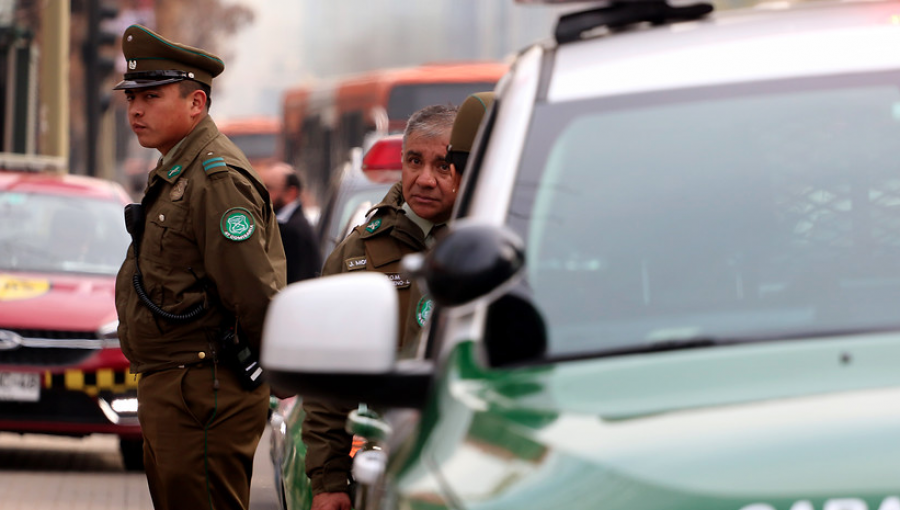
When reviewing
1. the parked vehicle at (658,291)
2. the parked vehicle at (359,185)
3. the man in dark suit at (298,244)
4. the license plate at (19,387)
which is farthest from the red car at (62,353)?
the parked vehicle at (658,291)

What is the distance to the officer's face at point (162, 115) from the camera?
17.4ft

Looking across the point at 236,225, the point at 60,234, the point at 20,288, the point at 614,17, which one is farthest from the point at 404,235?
the point at 60,234

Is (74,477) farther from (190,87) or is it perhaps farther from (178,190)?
(178,190)

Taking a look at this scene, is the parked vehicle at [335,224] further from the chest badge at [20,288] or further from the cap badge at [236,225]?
the chest badge at [20,288]

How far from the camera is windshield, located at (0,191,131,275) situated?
11016 mm

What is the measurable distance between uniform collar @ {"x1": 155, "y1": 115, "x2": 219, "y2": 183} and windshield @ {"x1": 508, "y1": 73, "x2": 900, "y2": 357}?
2.42 meters

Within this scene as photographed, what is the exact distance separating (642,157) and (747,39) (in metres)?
0.35

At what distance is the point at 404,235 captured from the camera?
4.71m

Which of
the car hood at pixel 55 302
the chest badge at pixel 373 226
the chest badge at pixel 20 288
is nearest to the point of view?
the chest badge at pixel 373 226

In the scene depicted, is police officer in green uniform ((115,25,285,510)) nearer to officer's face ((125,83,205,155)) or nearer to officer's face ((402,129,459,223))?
officer's face ((125,83,205,155))

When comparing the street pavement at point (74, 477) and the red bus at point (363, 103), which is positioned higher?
the street pavement at point (74, 477)

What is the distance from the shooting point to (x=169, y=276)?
5098 mm

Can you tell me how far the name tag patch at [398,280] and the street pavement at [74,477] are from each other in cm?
293

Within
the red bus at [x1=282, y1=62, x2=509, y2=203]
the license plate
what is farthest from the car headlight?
the red bus at [x1=282, y1=62, x2=509, y2=203]
